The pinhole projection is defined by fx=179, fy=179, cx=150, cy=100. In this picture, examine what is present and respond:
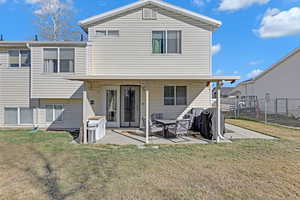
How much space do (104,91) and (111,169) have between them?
6.32 meters

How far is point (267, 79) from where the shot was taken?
2156cm

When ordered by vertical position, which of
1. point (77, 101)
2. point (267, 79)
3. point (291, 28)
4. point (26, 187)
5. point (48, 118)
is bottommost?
point (26, 187)

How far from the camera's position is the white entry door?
10.2 meters

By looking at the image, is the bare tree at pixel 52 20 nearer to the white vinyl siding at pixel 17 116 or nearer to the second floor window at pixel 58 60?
the second floor window at pixel 58 60

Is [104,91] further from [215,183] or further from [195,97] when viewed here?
[215,183]

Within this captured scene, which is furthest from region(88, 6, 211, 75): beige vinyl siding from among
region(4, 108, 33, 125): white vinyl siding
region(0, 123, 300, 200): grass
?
region(0, 123, 300, 200): grass

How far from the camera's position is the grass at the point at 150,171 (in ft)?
11.1

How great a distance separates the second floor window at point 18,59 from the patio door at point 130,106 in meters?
5.59

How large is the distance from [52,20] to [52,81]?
49.8 ft

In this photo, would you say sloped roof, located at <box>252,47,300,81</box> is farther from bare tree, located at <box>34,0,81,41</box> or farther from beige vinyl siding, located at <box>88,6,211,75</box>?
bare tree, located at <box>34,0,81,41</box>

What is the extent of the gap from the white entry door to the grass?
3.53 m

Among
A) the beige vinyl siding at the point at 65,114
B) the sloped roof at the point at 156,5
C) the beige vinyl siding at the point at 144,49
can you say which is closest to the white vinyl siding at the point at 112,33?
the beige vinyl siding at the point at 144,49

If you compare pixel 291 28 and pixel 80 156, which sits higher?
pixel 291 28

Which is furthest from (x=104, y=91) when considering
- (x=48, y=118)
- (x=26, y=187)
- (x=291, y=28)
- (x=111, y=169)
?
(x=291, y=28)
